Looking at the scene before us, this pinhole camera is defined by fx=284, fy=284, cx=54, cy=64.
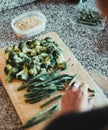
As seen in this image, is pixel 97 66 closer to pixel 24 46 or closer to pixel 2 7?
pixel 24 46

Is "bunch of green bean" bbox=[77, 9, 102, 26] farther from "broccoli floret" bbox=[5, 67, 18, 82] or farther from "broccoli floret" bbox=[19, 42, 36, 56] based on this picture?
"broccoli floret" bbox=[5, 67, 18, 82]

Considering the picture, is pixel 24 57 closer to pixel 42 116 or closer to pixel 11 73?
pixel 11 73

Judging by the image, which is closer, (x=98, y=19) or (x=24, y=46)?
(x=24, y=46)

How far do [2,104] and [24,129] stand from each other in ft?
0.79

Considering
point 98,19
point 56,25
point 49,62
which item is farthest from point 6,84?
point 98,19

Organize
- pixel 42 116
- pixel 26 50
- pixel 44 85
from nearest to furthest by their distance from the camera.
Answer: pixel 42 116, pixel 44 85, pixel 26 50

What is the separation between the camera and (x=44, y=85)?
1145 millimetres

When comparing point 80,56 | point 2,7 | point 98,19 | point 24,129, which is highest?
point 2,7

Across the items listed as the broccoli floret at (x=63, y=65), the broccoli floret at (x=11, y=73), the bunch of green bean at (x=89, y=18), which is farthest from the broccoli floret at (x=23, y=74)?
the bunch of green bean at (x=89, y=18)

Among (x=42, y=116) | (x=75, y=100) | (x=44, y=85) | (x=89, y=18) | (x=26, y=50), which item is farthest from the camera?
(x=89, y=18)

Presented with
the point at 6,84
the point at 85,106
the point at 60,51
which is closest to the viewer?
→ the point at 85,106

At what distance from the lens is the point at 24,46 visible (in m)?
1.31

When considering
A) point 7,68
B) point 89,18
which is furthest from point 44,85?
point 89,18

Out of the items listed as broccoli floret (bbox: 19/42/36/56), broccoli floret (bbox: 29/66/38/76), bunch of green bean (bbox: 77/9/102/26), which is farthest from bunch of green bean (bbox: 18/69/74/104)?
bunch of green bean (bbox: 77/9/102/26)
